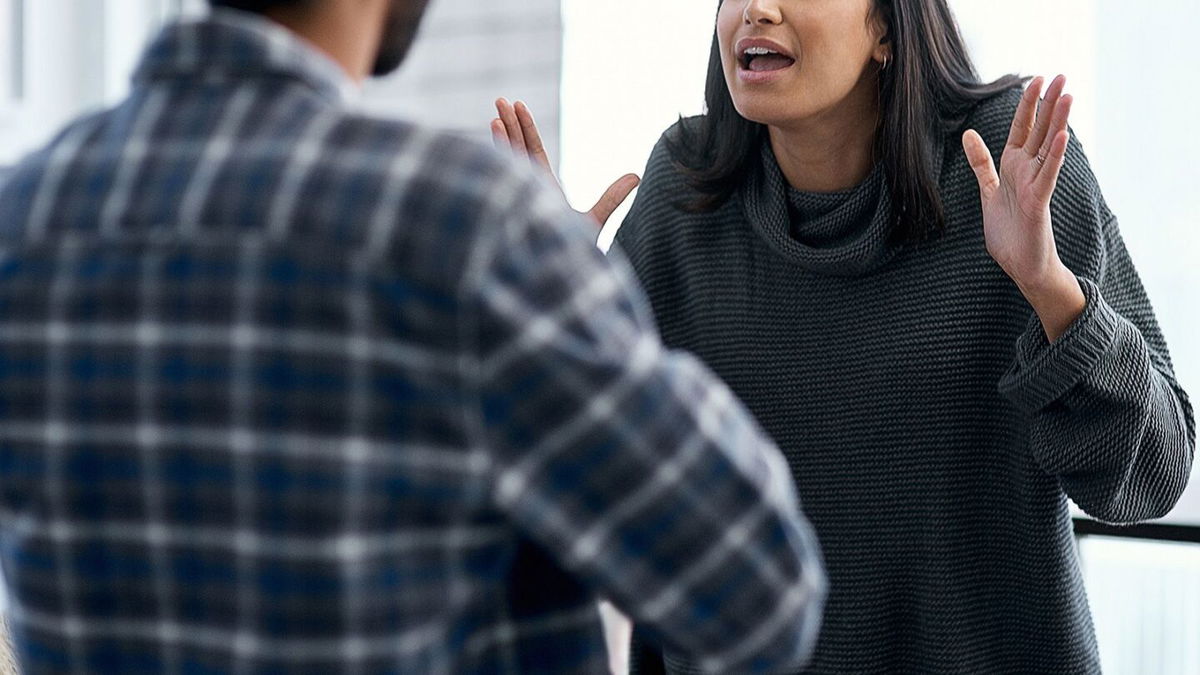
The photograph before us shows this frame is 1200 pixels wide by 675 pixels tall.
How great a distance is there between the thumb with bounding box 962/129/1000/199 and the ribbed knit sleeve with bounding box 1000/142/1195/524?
115 millimetres

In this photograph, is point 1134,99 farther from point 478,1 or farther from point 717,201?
point 478,1

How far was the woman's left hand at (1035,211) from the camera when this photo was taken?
1.29 meters

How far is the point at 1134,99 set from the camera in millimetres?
2156

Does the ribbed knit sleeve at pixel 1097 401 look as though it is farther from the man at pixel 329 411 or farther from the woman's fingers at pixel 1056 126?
the man at pixel 329 411

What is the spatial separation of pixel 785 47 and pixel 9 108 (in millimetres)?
1470

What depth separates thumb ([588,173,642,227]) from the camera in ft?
4.72

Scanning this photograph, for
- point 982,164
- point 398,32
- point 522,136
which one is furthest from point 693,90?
point 398,32

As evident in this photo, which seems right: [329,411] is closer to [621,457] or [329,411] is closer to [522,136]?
[621,457]

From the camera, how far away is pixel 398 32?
770mm

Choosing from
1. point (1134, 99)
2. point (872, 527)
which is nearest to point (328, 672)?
point (872, 527)

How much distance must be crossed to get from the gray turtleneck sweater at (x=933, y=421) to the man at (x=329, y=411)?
2.54ft

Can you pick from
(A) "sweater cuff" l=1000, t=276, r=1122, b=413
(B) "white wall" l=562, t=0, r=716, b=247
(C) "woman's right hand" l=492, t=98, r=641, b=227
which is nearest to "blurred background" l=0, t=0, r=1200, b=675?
(B) "white wall" l=562, t=0, r=716, b=247

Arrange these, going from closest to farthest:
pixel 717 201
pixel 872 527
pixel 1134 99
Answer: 1. pixel 872 527
2. pixel 717 201
3. pixel 1134 99

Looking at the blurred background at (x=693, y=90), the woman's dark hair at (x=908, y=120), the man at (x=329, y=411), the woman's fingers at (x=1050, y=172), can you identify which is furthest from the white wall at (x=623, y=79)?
the man at (x=329, y=411)
